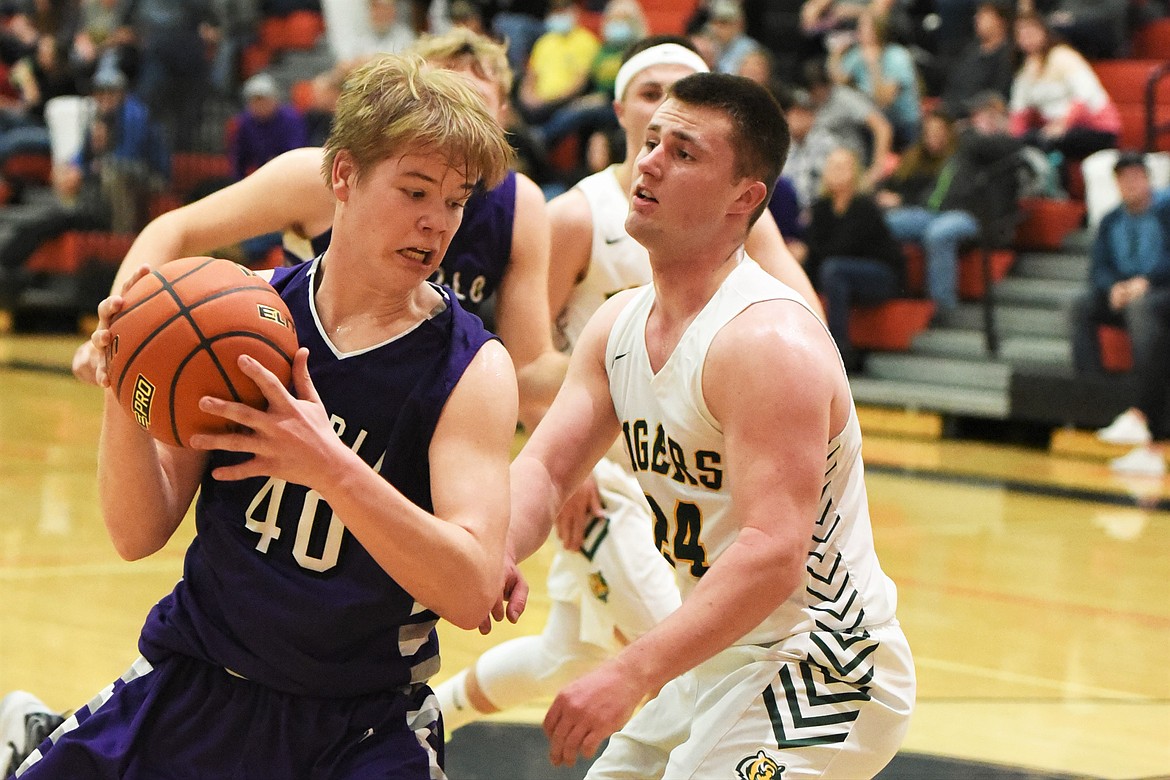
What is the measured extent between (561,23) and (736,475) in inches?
525

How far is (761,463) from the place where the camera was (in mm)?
2863

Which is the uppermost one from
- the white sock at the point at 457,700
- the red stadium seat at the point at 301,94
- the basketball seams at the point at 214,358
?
the basketball seams at the point at 214,358

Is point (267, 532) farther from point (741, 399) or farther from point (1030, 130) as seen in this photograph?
point (1030, 130)

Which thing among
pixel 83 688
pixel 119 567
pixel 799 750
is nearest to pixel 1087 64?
pixel 119 567

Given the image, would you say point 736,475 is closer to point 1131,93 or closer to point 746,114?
point 746,114

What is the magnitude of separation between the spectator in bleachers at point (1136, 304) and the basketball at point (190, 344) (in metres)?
9.21

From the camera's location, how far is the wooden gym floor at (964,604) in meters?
5.04

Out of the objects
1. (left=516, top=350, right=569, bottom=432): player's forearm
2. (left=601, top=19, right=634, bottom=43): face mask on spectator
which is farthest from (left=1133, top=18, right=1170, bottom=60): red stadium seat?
(left=516, top=350, right=569, bottom=432): player's forearm

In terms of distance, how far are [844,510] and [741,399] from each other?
1.25 feet

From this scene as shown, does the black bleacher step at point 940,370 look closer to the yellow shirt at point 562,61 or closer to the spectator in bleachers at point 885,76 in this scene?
the spectator in bleachers at point 885,76

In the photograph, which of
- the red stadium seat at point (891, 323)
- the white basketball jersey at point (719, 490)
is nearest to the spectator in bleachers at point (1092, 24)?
the red stadium seat at point (891, 323)

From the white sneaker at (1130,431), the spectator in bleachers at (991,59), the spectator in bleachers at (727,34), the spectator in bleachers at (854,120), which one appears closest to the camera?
the white sneaker at (1130,431)

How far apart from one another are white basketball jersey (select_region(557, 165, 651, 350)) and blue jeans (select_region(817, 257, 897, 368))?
25.2 ft

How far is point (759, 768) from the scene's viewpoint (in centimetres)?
297
